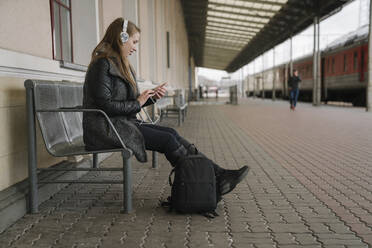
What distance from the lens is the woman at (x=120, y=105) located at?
3.17m

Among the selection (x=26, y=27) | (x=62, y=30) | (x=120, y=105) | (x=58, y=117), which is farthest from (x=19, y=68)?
(x=62, y=30)

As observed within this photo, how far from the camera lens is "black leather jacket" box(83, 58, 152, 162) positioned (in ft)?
10.4

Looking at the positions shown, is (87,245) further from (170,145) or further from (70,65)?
(70,65)

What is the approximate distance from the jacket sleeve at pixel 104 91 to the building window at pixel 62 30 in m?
2.13

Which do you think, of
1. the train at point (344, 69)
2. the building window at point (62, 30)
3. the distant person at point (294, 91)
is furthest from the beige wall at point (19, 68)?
the train at point (344, 69)

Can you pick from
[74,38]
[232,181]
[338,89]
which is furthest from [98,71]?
[338,89]

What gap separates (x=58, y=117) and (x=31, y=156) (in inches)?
19.3

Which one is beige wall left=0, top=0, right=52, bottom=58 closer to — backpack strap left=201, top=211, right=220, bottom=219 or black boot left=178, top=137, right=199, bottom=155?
black boot left=178, top=137, right=199, bottom=155

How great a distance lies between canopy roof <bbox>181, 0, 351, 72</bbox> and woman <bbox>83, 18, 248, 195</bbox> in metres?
17.1

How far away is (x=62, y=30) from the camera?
17.9ft

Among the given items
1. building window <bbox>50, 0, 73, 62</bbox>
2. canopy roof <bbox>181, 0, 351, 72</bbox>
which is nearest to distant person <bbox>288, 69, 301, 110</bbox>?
canopy roof <bbox>181, 0, 351, 72</bbox>

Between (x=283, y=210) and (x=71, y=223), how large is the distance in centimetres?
165

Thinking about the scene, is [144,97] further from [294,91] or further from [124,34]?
[294,91]

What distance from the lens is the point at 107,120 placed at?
10.2ft
